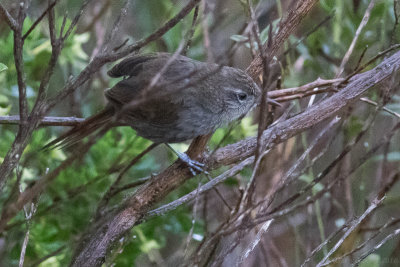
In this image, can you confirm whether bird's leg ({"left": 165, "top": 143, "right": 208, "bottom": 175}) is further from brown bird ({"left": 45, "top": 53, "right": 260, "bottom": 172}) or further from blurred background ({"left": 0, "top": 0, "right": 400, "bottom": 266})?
brown bird ({"left": 45, "top": 53, "right": 260, "bottom": 172})

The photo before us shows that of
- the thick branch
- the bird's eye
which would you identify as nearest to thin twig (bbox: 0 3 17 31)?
the thick branch

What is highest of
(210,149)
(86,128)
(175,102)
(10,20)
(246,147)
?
(10,20)

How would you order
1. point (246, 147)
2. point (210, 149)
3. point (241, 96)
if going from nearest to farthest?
point (246, 147), point (241, 96), point (210, 149)

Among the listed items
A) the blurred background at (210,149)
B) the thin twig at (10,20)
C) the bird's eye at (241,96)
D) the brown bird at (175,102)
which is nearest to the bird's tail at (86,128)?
the brown bird at (175,102)

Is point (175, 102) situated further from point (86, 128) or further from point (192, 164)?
point (192, 164)

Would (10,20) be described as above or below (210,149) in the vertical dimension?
above

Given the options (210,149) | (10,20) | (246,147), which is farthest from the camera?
(210,149)

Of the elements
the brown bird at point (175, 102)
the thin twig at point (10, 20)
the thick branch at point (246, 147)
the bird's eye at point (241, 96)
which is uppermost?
the thin twig at point (10, 20)

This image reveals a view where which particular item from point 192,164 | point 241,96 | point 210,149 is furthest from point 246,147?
point 210,149

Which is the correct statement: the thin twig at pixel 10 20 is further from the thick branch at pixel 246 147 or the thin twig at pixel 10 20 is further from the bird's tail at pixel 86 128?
the bird's tail at pixel 86 128

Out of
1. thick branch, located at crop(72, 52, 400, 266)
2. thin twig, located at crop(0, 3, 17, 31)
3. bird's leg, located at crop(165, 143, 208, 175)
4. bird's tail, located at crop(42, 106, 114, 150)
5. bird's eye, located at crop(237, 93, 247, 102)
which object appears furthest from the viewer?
bird's eye, located at crop(237, 93, 247, 102)

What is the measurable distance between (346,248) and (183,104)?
1295 millimetres

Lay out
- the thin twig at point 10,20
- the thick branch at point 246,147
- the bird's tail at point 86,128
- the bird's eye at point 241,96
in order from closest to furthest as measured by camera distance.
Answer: the thin twig at point 10,20 → the thick branch at point 246,147 → the bird's tail at point 86,128 → the bird's eye at point 241,96

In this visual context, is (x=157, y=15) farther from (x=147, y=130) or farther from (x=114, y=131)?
(x=147, y=130)
